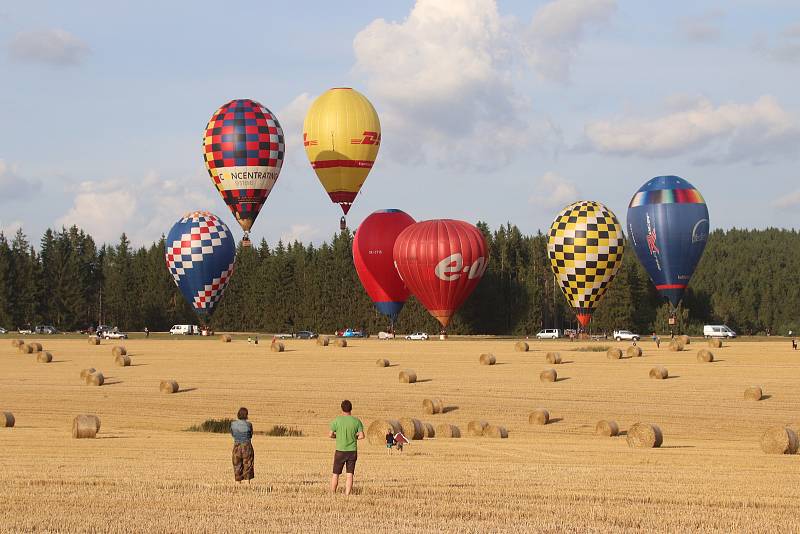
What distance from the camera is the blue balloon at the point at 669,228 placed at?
77.9 meters

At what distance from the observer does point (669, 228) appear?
77812 mm

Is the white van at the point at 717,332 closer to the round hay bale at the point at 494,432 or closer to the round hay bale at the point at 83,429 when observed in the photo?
the round hay bale at the point at 494,432

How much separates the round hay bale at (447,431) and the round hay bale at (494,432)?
0.84 metres

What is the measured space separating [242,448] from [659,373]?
104ft

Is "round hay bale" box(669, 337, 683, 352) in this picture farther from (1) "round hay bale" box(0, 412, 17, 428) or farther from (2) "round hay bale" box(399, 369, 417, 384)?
(1) "round hay bale" box(0, 412, 17, 428)

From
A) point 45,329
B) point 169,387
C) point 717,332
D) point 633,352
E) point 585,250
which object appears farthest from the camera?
point 45,329

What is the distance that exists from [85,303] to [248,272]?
17.8 meters

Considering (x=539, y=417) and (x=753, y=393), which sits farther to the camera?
(x=753, y=393)

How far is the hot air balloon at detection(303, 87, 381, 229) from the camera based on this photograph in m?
76.5

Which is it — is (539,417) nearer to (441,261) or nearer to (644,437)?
(644,437)

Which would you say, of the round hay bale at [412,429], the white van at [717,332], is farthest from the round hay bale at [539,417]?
the white van at [717,332]

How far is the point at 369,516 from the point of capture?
59.7 ft

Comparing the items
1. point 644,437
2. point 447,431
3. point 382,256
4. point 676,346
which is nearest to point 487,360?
point 676,346

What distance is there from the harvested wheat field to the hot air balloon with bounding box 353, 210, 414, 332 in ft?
73.3
